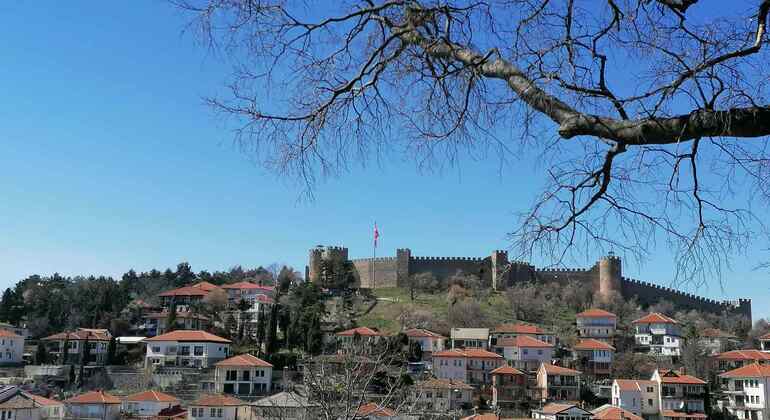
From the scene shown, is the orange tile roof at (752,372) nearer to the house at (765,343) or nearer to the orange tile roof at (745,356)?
the orange tile roof at (745,356)

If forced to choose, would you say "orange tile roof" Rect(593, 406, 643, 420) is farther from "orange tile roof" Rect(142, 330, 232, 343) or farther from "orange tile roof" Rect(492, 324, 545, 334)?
"orange tile roof" Rect(142, 330, 232, 343)

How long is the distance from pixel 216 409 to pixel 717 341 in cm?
3609

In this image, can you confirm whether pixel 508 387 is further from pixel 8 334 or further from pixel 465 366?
pixel 8 334

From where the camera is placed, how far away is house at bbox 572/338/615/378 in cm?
4622

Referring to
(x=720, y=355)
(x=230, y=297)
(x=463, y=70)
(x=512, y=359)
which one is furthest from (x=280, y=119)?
(x=230, y=297)

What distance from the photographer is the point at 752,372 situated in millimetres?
40406

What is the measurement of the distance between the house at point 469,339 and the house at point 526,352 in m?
1.64

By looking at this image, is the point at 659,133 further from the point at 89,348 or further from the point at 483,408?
the point at 89,348

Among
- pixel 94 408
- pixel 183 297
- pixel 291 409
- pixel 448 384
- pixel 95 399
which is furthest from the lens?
pixel 183 297

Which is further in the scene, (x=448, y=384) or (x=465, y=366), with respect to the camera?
(x=465, y=366)

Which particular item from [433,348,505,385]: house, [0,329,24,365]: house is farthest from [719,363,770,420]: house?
[0,329,24,365]: house

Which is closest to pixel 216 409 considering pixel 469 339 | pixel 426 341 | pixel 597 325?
pixel 426 341

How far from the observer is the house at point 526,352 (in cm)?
A: 4566

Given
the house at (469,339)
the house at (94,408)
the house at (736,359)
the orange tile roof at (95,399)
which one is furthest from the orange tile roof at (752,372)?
the orange tile roof at (95,399)
